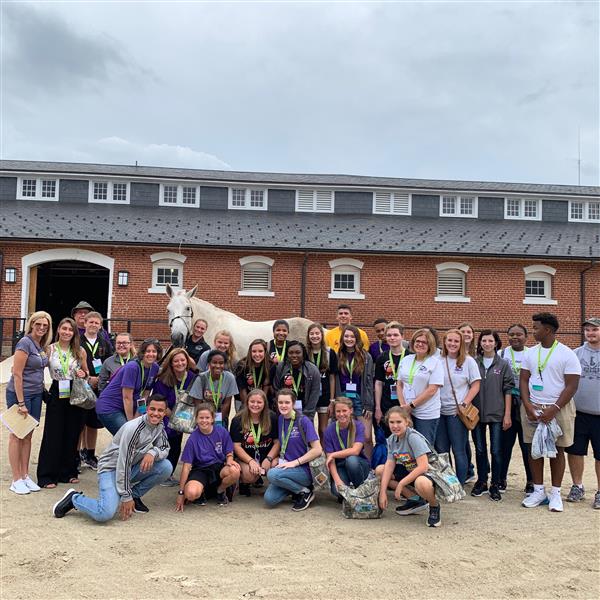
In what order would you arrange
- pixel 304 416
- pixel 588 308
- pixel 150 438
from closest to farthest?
pixel 150 438
pixel 304 416
pixel 588 308

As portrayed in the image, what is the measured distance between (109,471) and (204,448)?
2.96ft

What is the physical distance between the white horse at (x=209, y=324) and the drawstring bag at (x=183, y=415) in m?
2.92

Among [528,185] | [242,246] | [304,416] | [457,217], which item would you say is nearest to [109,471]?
[304,416]

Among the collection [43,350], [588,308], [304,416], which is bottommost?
[304,416]

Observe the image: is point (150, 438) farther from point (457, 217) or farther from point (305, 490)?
point (457, 217)

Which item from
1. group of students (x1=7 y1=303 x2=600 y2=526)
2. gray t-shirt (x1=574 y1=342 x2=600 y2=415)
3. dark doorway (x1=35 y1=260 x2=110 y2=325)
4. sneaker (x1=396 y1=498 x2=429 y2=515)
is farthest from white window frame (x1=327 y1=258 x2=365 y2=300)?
sneaker (x1=396 y1=498 x2=429 y2=515)

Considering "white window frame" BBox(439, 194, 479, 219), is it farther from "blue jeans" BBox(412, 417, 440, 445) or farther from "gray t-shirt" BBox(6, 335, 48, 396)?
"gray t-shirt" BBox(6, 335, 48, 396)

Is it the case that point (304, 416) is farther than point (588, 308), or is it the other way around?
point (588, 308)

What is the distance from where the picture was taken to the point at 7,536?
434 cm

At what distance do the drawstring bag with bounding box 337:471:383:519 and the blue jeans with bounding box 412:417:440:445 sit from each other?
71cm

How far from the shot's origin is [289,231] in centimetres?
1777

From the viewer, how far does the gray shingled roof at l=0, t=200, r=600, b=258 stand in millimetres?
16438

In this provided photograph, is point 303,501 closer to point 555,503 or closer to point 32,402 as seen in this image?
point 555,503

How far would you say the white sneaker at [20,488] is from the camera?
542cm
